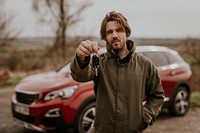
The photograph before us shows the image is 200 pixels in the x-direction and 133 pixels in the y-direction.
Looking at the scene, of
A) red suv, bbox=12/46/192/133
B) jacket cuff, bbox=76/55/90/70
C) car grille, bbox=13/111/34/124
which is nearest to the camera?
jacket cuff, bbox=76/55/90/70

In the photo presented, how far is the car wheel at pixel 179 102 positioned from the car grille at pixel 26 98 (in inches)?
122

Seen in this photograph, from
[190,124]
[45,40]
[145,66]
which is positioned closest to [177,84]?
[190,124]

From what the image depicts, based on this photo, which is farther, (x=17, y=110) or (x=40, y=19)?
(x=40, y=19)

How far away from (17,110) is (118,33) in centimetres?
427

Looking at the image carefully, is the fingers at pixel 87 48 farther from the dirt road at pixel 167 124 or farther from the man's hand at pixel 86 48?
the dirt road at pixel 167 124

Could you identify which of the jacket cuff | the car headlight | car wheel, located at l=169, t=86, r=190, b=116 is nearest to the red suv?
the car headlight

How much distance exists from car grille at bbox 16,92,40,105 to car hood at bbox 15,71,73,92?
0.09 metres

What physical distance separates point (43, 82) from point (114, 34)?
12.9 ft

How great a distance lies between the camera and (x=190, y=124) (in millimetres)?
7617

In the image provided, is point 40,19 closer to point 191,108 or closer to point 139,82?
point 191,108

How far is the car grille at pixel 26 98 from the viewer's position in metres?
6.12

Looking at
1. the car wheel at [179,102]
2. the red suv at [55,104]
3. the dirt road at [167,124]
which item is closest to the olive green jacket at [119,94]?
the red suv at [55,104]

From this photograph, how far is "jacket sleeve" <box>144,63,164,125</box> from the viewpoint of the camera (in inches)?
110

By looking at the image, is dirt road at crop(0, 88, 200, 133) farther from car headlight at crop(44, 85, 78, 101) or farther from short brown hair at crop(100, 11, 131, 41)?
short brown hair at crop(100, 11, 131, 41)
